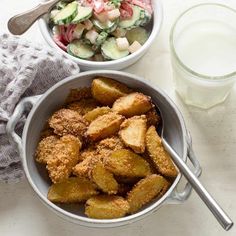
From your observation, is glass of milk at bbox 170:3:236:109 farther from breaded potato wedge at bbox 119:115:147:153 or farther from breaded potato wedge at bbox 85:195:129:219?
breaded potato wedge at bbox 85:195:129:219

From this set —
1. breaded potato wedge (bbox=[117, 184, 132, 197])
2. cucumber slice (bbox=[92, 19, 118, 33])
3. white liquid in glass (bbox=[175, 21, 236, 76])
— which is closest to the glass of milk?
white liquid in glass (bbox=[175, 21, 236, 76])

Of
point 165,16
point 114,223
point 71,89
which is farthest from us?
point 165,16

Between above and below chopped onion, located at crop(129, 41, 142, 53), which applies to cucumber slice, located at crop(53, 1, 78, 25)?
above

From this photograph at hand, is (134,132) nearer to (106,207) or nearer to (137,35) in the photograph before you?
(106,207)

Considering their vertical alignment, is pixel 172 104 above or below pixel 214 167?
above

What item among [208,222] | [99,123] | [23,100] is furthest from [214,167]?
[23,100]

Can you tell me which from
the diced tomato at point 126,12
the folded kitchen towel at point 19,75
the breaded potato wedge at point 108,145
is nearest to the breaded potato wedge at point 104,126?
the breaded potato wedge at point 108,145

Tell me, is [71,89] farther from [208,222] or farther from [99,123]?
[208,222]
